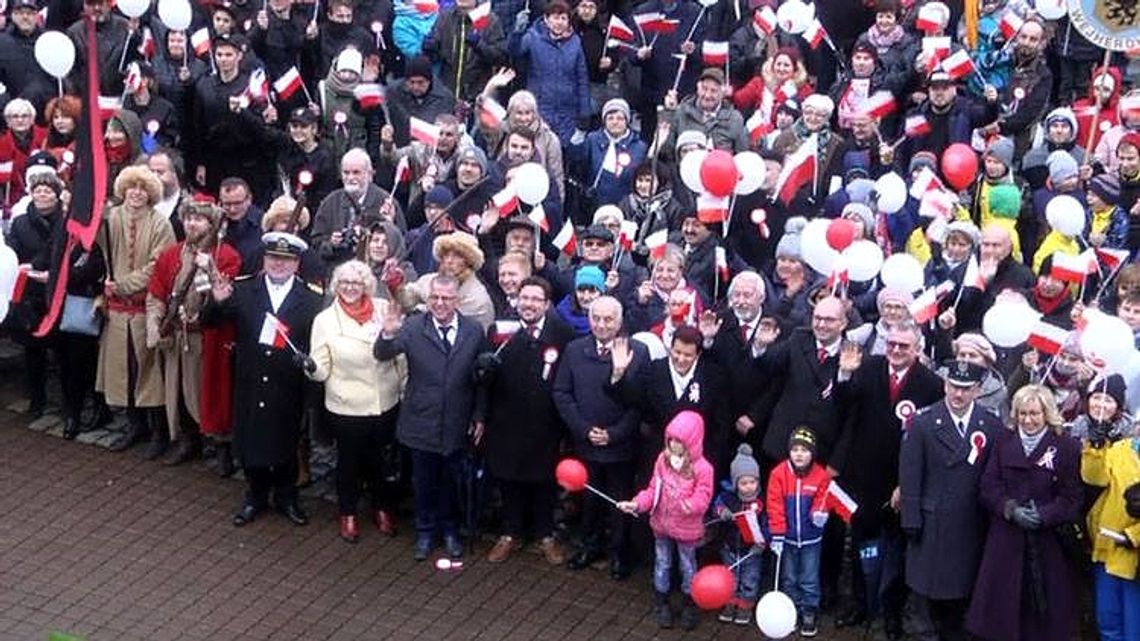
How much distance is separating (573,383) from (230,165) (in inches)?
189

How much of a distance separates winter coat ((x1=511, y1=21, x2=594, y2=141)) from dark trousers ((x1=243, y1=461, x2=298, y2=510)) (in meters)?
4.39

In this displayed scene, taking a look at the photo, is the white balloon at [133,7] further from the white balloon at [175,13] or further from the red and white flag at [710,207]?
the red and white flag at [710,207]

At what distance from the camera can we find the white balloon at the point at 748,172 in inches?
553

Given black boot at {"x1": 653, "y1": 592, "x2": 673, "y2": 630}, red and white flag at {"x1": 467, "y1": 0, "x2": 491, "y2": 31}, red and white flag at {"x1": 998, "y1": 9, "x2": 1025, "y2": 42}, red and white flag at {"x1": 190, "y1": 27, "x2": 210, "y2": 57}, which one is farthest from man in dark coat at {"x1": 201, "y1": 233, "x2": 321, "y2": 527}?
red and white flag at {"x1": 998, "y1": 9, "x2": 1025, "y2": 42}

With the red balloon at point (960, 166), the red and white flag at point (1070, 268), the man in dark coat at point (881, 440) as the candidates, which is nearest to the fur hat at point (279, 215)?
the man in dark coat at point (881, 440)

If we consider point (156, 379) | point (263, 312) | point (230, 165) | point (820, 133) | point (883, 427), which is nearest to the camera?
point (883, 427)

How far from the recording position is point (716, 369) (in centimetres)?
1249

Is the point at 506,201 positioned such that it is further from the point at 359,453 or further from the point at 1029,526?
the point at 1029,526

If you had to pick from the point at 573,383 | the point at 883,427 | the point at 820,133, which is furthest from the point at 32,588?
the point at 820,133

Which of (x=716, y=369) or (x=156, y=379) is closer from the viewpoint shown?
(x=716, y=369)

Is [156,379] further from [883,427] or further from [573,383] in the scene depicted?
[883,427]

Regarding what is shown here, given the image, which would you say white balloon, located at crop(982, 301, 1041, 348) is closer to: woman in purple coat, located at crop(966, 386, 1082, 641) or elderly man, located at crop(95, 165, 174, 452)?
woman in purple coat, located at crop(966, 386, 1082, 641)

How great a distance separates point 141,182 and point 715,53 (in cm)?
490

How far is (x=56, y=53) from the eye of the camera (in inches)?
625
